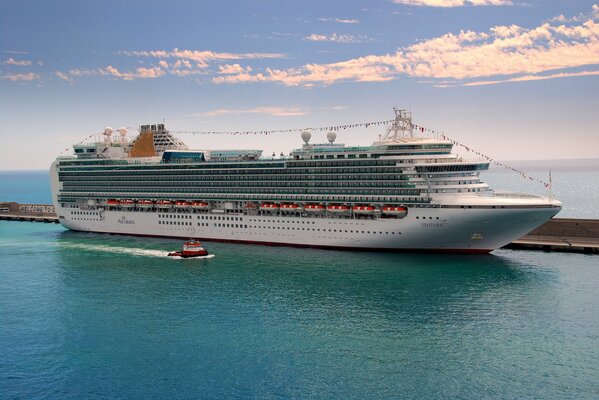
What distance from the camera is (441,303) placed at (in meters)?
39.7

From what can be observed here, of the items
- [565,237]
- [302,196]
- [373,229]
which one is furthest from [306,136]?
[565,237]

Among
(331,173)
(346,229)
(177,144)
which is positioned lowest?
(346,229)

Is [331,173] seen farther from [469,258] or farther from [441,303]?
[441,303]

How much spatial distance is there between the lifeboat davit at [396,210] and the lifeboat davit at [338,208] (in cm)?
401

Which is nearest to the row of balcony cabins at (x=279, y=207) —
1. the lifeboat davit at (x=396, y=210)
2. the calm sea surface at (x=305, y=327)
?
the lifeboat davit at (x=396, y=210)

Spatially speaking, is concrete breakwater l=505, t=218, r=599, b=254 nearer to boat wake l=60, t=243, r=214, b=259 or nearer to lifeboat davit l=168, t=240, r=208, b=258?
lifeboat davit l=168, t=240, r=208, b=258

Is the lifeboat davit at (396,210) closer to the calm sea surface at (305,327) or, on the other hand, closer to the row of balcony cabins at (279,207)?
the row of balcony cabins at (279,207)

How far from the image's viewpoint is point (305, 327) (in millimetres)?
35250

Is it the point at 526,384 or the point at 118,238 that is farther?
the point at 118,238

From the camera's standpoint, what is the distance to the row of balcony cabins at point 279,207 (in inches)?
2172

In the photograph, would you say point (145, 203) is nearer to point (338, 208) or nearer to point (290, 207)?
point (290, 207)

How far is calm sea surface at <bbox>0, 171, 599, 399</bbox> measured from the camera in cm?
2812

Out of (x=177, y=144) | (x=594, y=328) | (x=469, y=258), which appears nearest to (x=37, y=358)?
(x=594, y=328)

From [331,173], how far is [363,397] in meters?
35.0
